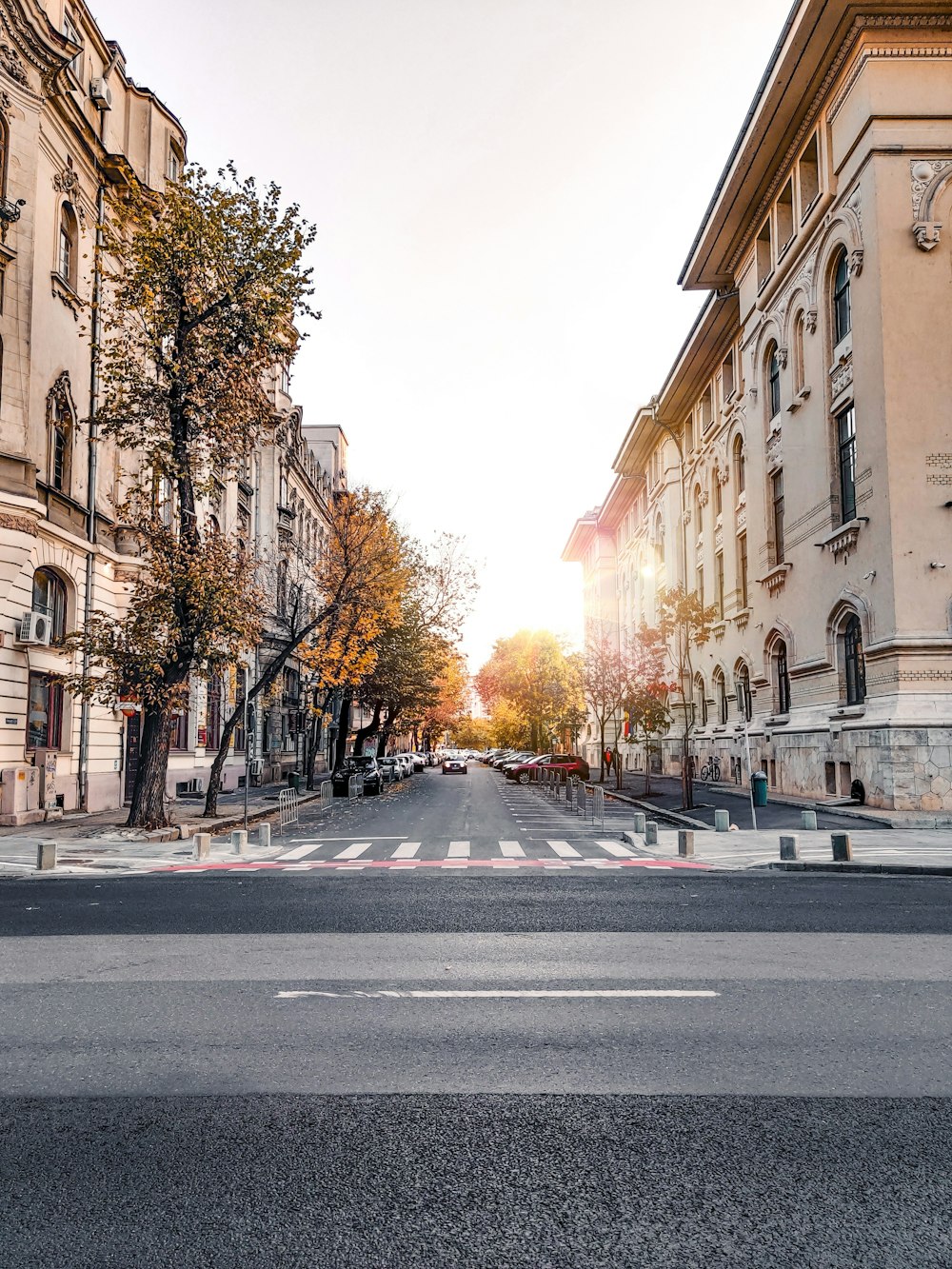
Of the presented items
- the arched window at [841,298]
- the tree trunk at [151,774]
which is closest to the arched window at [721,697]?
the arched window at [841,298]

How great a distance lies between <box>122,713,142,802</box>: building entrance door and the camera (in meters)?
30.5

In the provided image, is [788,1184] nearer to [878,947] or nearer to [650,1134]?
[650,1134]

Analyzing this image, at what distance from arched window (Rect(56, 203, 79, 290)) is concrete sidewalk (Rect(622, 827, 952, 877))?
19753mm

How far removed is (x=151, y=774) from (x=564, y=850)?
905cm

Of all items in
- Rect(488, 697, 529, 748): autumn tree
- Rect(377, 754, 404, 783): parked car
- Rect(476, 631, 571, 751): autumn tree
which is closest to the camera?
Rect(377, 754, 404, 783): parked car

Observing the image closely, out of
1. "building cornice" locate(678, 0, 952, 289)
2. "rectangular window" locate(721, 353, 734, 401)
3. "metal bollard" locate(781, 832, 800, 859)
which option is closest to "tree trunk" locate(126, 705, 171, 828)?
"metal bollard" locate(781, 832, 800, 859)

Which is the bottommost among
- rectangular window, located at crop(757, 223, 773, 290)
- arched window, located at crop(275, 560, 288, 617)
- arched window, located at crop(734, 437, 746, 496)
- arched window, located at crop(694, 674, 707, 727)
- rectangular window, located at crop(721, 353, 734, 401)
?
arched window, located at crop(694, 674, 707, 727)

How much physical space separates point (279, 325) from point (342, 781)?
21.1 meters

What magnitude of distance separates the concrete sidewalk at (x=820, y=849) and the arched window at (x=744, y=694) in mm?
13567

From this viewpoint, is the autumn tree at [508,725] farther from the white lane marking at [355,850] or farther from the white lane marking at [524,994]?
the white lane marking at [524,994]

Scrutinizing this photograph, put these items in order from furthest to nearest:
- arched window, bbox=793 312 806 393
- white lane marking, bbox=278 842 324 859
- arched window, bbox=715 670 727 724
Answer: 1. arched window, bbox=715 670 727 724
2. arched window, bbox=793 312 806 393
3. white lane marking, bbox=278 842 324 859

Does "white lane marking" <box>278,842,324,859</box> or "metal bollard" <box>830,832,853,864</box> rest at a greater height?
"metal bollard" <box>830,832,853,864</box>

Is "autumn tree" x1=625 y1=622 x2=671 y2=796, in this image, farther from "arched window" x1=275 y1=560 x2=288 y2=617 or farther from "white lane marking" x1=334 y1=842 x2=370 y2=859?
"white lane marking" x1=334 y1=842 x2=370 y2=859

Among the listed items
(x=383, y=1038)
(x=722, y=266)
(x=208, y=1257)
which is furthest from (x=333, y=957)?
(x=722, y=266)
